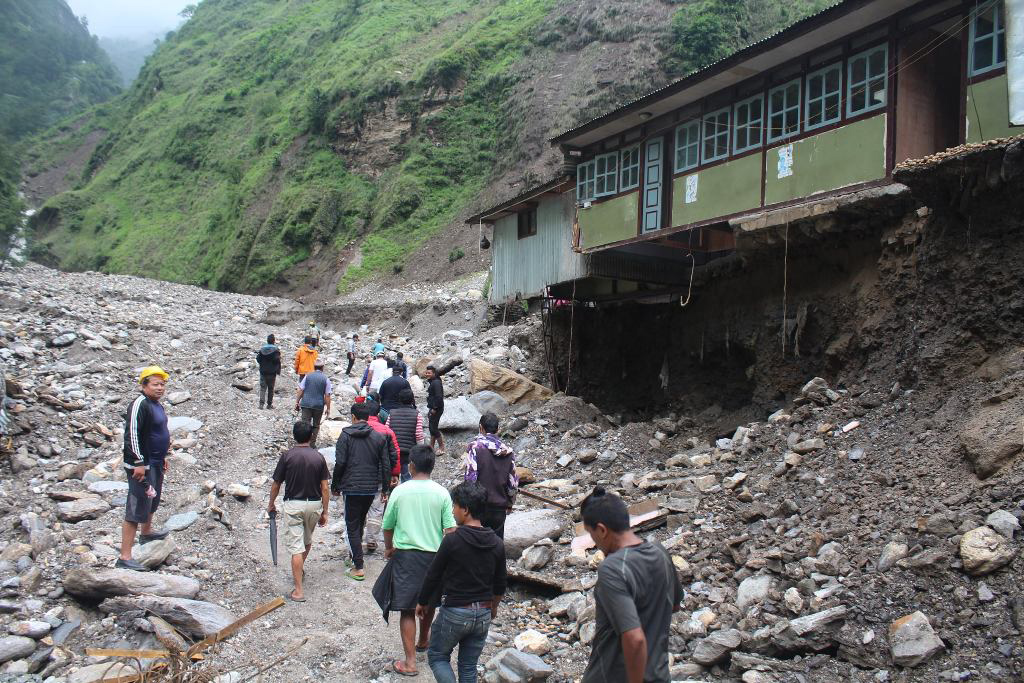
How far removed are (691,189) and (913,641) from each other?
9.52m

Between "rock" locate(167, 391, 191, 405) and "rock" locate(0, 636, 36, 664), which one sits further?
"rock" locate(167, 391, 191, 405)

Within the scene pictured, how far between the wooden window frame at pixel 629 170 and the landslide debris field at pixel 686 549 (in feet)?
17.2

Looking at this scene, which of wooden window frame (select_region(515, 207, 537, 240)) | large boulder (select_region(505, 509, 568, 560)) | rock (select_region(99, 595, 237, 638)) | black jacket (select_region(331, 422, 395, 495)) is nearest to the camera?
rock (select_region(99, 595, 237, 638))

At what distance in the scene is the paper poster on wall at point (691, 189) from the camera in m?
13.0

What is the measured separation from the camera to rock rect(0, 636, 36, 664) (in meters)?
5.20

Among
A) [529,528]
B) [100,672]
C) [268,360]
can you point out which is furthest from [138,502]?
[268,360]

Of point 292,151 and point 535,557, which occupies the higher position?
point 292,151

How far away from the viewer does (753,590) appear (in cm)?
608

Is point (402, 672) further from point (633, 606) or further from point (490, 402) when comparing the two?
point (490, 402)

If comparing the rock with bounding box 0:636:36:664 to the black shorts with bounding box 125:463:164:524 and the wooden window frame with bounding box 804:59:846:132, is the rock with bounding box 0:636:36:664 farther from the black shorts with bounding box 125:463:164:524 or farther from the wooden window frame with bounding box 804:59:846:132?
the wooden window frame with bounding box 804:59:846:132

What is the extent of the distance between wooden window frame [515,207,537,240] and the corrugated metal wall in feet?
0.33

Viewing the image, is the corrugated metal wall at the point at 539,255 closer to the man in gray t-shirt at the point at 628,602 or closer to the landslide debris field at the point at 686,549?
the landslide debris field at the point at 686,549

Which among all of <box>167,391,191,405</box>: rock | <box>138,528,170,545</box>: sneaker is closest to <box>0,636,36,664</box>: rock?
<box>138,528,170,545</box>: sneaker

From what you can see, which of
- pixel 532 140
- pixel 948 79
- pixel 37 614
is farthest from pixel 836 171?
pixel 532 140
